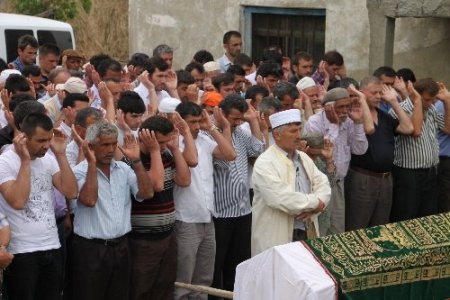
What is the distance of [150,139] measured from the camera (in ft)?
21.8

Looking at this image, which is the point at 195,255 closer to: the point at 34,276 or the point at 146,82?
the point at 34,276

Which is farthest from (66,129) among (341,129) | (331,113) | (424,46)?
(424,46)

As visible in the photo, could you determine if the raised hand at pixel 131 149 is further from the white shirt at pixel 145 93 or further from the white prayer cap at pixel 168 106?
the white shirt at pixel 145 93

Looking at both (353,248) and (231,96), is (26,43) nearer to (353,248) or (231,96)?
(231,96)

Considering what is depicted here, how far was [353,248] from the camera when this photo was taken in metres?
5.55

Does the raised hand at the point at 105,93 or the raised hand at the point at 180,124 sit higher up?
the raised hand at the point at 105,93

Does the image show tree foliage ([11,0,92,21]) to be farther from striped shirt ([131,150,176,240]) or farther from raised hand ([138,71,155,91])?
striped shirt ([131,150,176,240])

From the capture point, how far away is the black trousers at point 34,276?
6.16m

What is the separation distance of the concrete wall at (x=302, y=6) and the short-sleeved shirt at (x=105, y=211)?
7.10 metres

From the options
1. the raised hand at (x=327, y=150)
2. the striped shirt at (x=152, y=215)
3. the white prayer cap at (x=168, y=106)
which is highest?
the white prayer cap at (x=168, y=106)

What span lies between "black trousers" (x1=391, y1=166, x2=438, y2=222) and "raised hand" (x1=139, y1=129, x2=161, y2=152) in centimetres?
297

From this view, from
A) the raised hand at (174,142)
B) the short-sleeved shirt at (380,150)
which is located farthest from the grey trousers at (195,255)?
the short-sleeved shirt at (380,150)

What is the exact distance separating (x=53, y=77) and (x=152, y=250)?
10.2 ft

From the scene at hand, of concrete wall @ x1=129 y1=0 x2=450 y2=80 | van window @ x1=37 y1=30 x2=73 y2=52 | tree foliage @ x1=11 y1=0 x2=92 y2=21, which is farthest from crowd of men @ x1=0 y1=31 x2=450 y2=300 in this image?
tree foliage @ x1=11 y1=0 x2=92 y2=21
